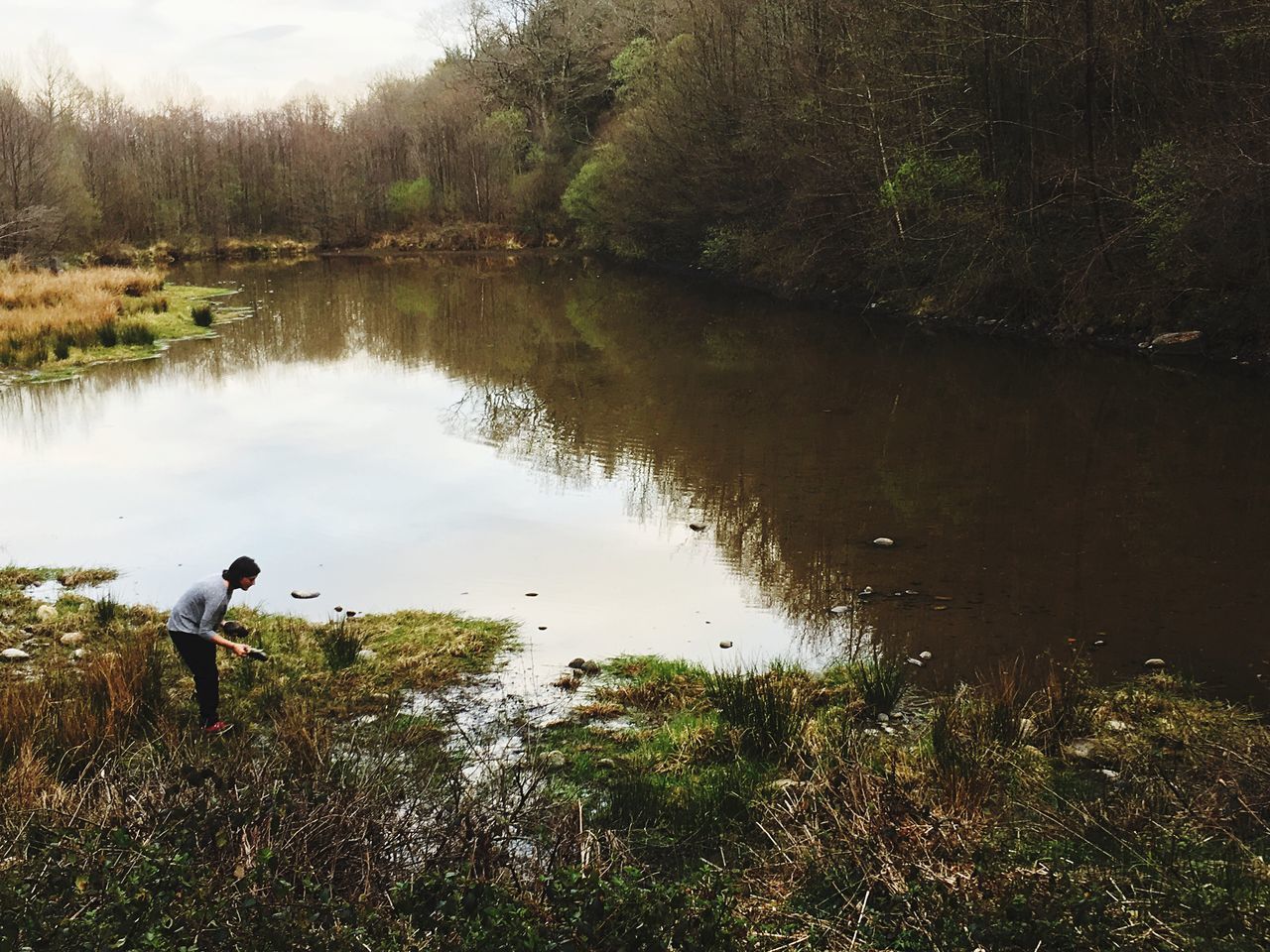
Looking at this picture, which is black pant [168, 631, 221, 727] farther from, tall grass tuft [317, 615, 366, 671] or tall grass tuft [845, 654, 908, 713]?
tall grass tuft [845, 654, 908, 713]

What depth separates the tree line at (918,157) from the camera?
18016 millimetres

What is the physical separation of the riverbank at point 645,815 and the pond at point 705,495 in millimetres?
1155

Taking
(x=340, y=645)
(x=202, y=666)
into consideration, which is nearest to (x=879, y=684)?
(x=340, y=645)

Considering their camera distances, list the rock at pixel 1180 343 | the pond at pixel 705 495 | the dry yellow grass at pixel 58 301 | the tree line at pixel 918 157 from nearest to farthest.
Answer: the pond at pixel 705 495 < the tree line at pixel 918 157 < the rock at pixel 1180 343 < the dry yellow grass at pixel 58 301

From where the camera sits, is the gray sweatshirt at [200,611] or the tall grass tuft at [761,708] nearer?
the tall grass tuft at [761,708]

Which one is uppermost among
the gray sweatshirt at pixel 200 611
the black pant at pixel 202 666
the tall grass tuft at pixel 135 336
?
the tall grass tuft at pixel 135 336

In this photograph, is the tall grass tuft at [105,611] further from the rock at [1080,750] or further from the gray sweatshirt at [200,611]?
the rock at [1080,750]

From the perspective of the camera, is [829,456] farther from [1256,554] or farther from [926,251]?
[926,251]

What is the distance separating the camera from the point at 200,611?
260 inches

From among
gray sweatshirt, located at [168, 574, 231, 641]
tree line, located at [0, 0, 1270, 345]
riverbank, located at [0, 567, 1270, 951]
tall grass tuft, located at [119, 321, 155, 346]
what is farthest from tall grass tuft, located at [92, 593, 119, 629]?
tall grass tuft, located at [119, 321, 155, 346]

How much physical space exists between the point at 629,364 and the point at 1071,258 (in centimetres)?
921

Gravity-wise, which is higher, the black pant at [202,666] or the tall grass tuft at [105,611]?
the black pant at [202,666]

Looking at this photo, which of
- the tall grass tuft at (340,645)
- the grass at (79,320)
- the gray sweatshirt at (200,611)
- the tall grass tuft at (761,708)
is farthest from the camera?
the grass at (79,320)

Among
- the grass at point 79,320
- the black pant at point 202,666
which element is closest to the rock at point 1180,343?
the black pant at point 202,666
